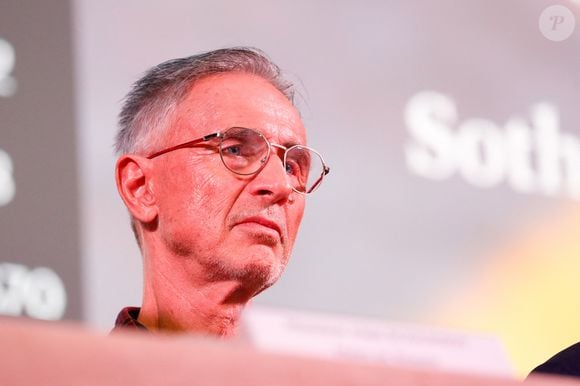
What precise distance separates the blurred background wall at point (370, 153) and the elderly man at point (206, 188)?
0.13 ft

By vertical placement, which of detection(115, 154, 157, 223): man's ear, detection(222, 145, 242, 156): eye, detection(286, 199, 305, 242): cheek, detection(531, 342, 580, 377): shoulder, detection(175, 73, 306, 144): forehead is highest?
detection(175, 73, 306, 144): forehead

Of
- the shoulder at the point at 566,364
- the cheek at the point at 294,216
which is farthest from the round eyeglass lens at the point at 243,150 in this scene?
the shoulder at the point at 566,364

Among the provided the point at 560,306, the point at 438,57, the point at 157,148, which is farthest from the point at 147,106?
the point at 560,306

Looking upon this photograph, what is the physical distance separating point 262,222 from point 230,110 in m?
0.20

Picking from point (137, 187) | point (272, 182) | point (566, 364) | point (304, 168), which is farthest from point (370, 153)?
point (566, 364)

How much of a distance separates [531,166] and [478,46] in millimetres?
299

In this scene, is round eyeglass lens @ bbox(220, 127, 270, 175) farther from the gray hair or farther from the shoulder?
the shoulder

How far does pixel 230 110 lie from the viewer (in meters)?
1.54

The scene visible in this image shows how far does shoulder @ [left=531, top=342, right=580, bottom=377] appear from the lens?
4.44 ft

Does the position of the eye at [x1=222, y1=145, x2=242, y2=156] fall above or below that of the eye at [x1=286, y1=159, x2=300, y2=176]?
above

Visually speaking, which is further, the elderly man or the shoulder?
the elderly man

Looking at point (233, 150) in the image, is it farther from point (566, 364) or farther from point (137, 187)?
point (566, 364)

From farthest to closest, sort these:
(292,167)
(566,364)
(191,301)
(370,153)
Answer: (370,153), (292,167), (191,301), (566,364)

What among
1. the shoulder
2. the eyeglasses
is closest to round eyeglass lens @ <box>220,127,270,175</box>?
the eyeglasses
